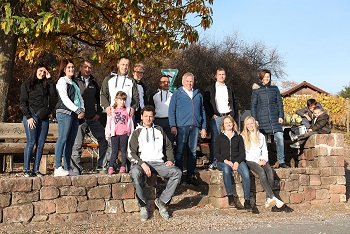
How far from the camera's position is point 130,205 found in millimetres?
7590

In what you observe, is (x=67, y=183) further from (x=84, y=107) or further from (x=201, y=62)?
(x=201, y=62)

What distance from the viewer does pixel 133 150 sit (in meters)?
7.62

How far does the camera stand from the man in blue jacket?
8570 millimetres

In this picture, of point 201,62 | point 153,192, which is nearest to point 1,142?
point 153,192

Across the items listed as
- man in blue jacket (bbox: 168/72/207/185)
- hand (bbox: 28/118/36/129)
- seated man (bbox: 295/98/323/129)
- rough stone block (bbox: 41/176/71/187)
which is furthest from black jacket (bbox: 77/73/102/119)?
seated man (bbox: 295/98/323/129)

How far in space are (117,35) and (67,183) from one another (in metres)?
4.27

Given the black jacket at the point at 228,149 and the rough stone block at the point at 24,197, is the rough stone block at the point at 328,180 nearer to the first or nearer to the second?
the black jacket at the point at 228,149

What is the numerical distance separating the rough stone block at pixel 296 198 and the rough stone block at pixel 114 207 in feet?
11.0

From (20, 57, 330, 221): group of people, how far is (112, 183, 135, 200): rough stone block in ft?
0.92

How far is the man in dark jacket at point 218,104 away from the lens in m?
9.12

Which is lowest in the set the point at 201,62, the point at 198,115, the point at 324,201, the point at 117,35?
the point at 324,201

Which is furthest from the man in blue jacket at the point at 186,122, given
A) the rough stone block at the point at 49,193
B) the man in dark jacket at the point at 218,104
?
the rough stone block at the point at 49,193

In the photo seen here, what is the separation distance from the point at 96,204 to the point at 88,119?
1.62 metres

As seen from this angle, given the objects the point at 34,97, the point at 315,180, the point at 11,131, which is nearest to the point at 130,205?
the point at 34,97
